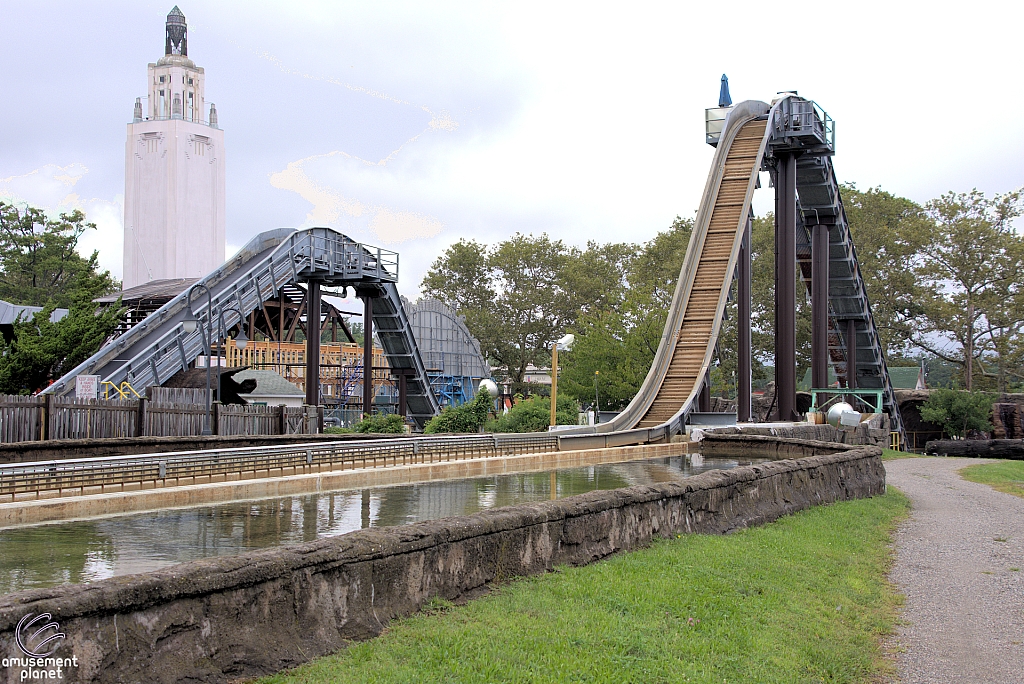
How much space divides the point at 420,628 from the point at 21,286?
69993 millimetres

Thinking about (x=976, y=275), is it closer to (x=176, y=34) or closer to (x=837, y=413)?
(x=837, y=413)

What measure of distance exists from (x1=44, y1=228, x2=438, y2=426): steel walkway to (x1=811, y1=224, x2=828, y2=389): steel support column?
2132 centimetres

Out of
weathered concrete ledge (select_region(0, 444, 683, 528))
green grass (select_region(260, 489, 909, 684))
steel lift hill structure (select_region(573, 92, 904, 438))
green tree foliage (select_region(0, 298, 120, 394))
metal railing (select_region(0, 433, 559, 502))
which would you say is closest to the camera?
green grass (select_region(260, 489, 909, 684))

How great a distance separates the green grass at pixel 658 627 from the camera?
6.57 meters

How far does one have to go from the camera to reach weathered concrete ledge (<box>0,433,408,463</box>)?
18797 millimetres

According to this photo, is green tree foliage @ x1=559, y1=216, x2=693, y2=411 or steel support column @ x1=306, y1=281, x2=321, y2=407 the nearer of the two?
steel support column @ x1=306, y1=281, x2=321, y2=407

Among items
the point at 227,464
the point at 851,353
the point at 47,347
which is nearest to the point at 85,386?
the point at 47,347

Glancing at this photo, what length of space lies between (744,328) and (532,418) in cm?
1355

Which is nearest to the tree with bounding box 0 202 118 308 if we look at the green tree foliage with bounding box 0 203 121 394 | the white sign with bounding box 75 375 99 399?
the green tree foliage with bounding box 0 203 121 394

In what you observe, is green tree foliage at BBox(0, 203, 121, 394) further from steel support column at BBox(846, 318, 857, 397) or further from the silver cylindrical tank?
steel support column at BBox(846, 318, 857, 397)

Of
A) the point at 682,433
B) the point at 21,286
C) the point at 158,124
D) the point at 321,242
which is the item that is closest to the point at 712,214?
the point at 682,433

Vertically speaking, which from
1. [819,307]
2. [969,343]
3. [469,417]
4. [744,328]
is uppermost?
[819,307]

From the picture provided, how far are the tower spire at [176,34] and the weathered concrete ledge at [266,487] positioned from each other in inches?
3356

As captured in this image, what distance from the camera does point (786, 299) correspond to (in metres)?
42.7
